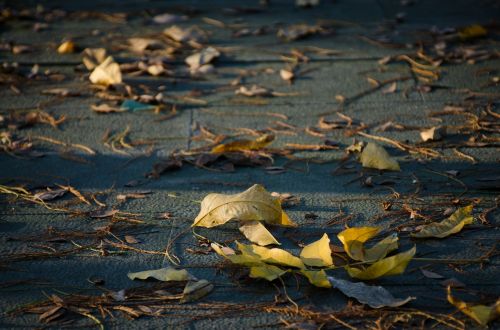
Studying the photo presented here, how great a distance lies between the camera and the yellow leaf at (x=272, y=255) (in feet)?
6.70

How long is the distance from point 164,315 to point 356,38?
323cm

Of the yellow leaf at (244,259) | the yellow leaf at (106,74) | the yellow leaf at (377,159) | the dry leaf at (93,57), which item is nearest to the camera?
the yellow leaf at (244,259)

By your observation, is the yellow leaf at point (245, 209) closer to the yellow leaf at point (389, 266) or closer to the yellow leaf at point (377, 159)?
the yellow leaf at point (389, 266)

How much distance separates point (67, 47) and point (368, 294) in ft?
10.7

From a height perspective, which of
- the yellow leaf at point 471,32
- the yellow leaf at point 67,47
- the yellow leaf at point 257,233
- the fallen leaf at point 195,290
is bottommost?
the fallen leaf at point 195,290

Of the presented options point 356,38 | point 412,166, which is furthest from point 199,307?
point 356,38

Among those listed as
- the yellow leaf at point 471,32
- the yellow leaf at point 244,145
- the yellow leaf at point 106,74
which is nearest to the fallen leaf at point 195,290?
the yellow leaf at point 244,145

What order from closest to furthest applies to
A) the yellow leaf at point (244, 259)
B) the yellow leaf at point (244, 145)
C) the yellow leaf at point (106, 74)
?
the yellow leaf at point (244, 259) < the yellow leaf at point (244, 145) < the yellow leaf at point (106, 74)

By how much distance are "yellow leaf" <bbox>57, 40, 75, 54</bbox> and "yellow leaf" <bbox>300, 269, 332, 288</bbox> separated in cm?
310

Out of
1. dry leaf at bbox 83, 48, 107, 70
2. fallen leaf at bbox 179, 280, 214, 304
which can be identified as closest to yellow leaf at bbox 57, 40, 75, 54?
dry leaf at bbox 83, 48, 107, 70

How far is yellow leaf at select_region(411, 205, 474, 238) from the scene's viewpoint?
2.29 metres

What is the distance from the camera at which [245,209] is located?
226cm

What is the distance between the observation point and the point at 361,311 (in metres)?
1.89

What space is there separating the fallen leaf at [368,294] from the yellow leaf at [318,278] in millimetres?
31
